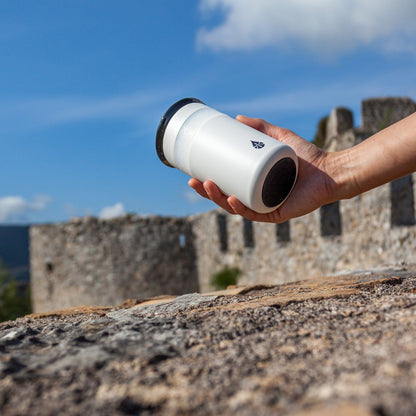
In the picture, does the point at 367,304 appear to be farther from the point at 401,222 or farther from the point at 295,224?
the point at 295,224

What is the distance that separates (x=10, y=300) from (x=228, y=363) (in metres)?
16.7

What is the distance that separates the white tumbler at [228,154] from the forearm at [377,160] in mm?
280

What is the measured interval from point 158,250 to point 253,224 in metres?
3.17

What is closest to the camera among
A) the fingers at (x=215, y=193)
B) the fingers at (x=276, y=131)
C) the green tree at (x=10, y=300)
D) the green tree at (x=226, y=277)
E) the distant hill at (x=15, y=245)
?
the fingers at (x=215, y=193)

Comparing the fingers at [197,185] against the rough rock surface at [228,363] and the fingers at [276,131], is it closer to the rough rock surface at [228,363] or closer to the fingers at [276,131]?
the fingers at [276,131]

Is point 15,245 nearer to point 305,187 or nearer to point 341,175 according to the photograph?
point 305,187

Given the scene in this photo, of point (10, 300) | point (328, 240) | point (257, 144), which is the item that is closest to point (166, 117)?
point (257, 144)

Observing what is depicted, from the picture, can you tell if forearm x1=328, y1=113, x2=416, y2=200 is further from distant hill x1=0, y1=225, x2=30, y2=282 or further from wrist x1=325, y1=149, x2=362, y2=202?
distant hill x1=0, y1=225, x2=30, y2=282

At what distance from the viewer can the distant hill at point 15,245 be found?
38812 mm

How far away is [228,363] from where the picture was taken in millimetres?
927

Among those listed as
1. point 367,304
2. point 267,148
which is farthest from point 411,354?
point 267,148

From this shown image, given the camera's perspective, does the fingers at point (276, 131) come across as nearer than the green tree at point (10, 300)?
Yes

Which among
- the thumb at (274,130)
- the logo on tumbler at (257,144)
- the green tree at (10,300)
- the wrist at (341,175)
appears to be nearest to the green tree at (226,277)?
the thumb at (274,130)

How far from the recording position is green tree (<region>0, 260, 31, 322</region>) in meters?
15.3
